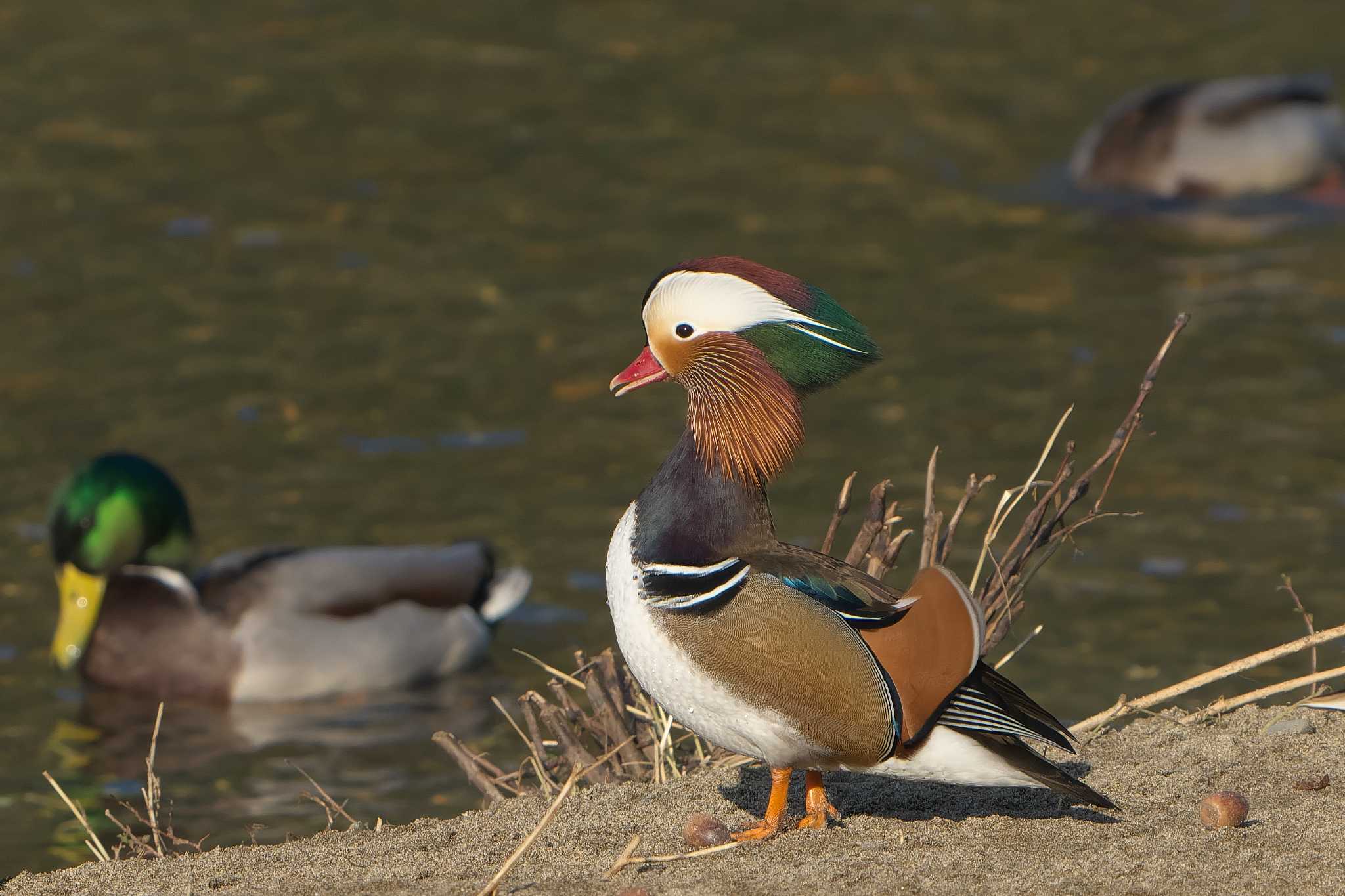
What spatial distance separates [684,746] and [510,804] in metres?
0.97

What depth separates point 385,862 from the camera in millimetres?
4551

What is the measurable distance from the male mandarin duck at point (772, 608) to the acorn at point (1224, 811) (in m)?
0.36

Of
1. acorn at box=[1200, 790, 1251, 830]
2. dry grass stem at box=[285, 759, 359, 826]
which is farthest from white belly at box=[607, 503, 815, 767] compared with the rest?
dry grass stem at box=[285, 759, 359, 826]

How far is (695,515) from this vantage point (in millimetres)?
4391

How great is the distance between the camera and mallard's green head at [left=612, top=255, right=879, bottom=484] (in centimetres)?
436

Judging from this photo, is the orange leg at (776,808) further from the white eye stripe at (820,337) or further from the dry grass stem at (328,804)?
the dry grass stem at (328,804)

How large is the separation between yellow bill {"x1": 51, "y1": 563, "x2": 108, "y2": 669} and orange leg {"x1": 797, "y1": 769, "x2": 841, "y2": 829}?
212 inches

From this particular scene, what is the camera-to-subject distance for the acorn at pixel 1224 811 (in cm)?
445

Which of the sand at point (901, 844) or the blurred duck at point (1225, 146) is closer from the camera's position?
the sand at point (901, 844)

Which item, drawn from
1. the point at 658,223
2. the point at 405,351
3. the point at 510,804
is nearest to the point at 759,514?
the point at 510,804

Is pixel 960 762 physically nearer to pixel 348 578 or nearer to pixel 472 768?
pixel 472 768

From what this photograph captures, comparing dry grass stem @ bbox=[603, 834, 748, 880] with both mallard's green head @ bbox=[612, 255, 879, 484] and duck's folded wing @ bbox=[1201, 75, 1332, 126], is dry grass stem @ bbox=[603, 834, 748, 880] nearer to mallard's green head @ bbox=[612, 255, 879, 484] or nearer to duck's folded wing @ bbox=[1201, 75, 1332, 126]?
mallard's green head @ bbox=[612, 255, 879, 484]

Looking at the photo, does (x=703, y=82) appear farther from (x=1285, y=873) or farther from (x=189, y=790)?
(x=1285, y=873)

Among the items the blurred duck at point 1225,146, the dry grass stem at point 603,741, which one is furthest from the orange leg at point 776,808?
the blurred duck at point 1225,146
